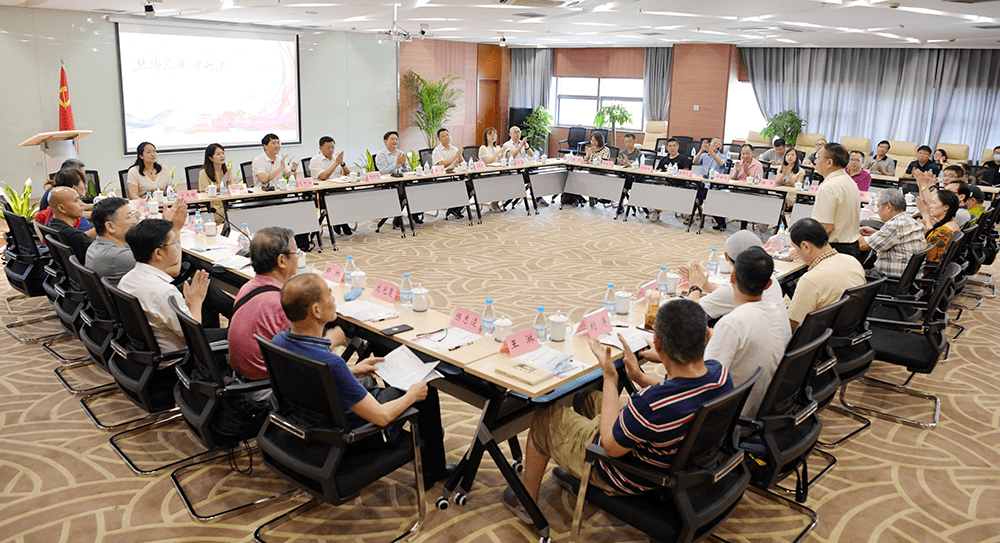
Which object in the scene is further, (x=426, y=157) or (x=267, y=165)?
(x=426, y=157)

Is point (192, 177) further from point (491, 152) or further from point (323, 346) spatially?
point (323, 346)

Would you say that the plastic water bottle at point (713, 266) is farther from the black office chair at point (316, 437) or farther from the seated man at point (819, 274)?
the black office chair at point (316, 437)

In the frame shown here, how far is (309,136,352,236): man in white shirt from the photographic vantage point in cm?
829

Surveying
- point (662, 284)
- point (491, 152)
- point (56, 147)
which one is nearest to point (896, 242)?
point (662, 284)

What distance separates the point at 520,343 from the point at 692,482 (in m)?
1.06

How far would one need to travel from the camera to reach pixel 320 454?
259 cm

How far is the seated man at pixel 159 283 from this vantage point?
132 inches

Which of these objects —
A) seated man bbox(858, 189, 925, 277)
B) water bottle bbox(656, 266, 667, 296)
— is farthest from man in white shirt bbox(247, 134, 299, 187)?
seated man bbox(858, 189, 925, 277)

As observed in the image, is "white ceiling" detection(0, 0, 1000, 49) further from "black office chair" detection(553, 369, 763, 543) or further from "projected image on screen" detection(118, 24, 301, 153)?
"black office chair" detection(553, 369, 763, 543)

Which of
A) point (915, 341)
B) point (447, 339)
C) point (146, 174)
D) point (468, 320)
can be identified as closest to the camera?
point (447, 339)

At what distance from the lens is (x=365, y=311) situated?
12.1 feet

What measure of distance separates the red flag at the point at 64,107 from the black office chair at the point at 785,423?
10.1 m

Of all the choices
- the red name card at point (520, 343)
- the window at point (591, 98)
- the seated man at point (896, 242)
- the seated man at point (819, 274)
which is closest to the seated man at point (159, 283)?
the red name card at point (520, 343)

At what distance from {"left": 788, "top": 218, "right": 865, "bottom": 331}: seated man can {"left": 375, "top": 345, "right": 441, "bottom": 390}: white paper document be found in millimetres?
2085
